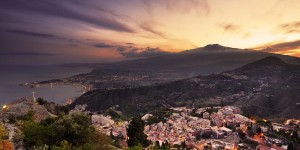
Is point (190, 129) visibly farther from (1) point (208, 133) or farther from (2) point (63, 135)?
(2) point (63, 135)

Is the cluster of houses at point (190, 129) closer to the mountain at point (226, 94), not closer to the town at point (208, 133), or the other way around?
the town at point (208, 133)

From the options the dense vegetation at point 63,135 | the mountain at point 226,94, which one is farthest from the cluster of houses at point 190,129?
the mountain at point 226,94

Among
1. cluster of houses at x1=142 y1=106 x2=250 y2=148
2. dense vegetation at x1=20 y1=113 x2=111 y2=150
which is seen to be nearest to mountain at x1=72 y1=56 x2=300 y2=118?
cluster of houses at x1=142 y1=106 x2=250 y2=148

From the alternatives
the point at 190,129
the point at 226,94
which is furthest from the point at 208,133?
the point at 226,94

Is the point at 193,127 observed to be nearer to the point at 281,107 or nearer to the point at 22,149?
the point at 22,149

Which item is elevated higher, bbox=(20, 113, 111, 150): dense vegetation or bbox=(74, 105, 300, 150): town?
bbox=(20, 113, 111, 150): dense vegetation

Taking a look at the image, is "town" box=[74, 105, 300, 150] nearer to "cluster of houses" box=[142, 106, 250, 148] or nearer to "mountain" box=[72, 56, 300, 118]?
"cluster of houses" box=[142, 106, 250, 148]

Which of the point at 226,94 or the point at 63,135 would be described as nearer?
the point at 63,135

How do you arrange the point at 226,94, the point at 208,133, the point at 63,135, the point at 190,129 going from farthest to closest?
the point at 226,94
the point at 190,129
the point at 208,133
the point at 63,135

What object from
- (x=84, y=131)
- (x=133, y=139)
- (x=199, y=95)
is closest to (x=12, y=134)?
(x=84, y=131)
